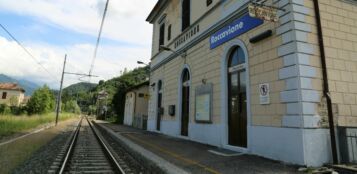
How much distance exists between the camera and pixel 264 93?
7887 millimetres

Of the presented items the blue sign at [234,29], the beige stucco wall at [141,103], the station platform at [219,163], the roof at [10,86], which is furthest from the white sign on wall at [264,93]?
the roof at [10,86]

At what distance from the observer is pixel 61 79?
95.5ft

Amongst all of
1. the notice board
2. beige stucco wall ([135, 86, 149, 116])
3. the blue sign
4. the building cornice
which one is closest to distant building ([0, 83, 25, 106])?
beige stucco wall ([135, 86, 149, 116])

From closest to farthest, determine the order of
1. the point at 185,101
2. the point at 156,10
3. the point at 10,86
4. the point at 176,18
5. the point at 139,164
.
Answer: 1. the point at 139,164
2. the point at 185,101
3. the point at 176,18
4. the point at 156,10
5. the point at 10,86

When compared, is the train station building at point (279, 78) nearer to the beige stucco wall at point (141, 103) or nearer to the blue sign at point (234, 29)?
the blue sign at point (234, 29)

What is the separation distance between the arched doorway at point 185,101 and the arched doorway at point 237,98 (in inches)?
160

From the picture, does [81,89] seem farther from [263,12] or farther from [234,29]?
[263,12]

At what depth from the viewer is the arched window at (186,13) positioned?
14.7 m

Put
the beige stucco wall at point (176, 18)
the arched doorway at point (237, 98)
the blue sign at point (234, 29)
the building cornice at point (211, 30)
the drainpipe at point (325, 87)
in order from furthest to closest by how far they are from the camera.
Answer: the beige stucco wall at point (176, 18)
the building cornice at point (211, 30)
the arched doorway at point (237, 98)
the blue sign at point (234, 29)
the drainpipe at point (325, 87)

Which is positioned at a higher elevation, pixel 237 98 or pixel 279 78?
pixel 279 78

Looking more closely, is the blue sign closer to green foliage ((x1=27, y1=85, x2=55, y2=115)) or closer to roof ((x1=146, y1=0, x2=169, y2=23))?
roof ((x1=146, y1=0, x2=169, y2=23))

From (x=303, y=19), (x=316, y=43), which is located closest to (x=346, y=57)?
(x=316, y=43)

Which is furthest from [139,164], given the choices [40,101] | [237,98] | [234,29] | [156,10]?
[40,101]

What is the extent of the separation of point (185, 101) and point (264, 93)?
6.81 m
